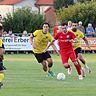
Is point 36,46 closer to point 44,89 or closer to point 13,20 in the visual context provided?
point 44,89

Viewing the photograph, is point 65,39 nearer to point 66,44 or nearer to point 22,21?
point 66,44

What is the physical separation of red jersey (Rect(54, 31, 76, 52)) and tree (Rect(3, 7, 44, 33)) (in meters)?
31.3

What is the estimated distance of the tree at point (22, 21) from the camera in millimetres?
55188

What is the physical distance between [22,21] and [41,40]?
3253cm

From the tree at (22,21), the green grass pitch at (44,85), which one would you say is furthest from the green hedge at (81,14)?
the green grass pitch at (44,85)

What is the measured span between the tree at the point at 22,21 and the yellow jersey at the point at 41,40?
30.2 metres

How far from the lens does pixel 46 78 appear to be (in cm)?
2280

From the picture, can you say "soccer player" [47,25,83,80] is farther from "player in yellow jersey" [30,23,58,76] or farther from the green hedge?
the green hedge

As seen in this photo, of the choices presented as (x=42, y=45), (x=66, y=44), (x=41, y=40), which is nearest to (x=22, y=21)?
(x=42, y=45)

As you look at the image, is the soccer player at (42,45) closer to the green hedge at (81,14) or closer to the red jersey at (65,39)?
the red jersey at (65,39)

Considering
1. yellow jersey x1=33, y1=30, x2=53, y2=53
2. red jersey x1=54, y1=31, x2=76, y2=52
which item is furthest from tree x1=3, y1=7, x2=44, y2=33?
red jersey x1=54, y1=31, x2=76, y2=52

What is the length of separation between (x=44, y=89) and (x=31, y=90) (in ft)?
1.49

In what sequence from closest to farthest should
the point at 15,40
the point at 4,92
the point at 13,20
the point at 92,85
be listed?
1. the point at 4,92
2. the point at 92,85
3. the point at 15,40
4. the point at 13,20

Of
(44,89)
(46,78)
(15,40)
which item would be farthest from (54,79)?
(15,40)
